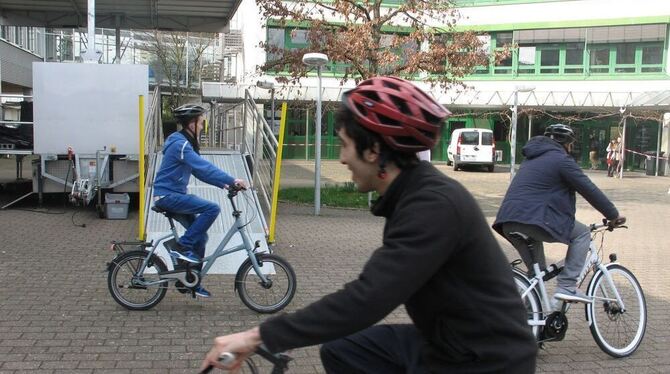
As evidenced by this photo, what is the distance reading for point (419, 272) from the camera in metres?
1.83

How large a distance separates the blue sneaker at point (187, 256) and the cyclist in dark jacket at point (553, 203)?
2.77 meters

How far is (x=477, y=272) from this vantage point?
1.90 metres

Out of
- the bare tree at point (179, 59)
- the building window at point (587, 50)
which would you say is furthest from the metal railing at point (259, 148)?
the bare tree at point (179, 59)

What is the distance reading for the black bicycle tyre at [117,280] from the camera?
6.01 m

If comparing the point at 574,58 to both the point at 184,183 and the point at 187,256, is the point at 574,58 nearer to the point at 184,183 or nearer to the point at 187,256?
the point at 184,183

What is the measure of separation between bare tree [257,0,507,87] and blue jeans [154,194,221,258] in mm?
9309

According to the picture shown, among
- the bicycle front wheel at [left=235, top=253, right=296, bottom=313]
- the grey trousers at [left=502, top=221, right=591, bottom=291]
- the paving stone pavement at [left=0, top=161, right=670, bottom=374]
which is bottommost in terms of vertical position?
the paving stone pavement at [left=0, top=161, right=670, bottom=374]

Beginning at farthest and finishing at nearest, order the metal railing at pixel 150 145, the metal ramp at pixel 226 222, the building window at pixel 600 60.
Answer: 1. the building window at pixel 600 60
2. the metal railing at pixel 150 145
3. the metal ramp at pixel 226 222

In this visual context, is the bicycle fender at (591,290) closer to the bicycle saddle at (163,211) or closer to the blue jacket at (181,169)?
the blue jacket at (181,169)

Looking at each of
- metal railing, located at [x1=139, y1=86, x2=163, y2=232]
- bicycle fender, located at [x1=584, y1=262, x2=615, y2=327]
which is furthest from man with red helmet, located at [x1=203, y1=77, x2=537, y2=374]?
metal railing, located at [x1=139, y1=86, x2=163, y2=232]

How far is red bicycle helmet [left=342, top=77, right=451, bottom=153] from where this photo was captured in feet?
6.41

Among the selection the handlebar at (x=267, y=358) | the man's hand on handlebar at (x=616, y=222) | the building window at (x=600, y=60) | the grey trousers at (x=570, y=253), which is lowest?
the grey trousers at (x=570, y=253)

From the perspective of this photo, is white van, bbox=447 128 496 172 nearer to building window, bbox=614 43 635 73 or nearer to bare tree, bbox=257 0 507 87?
building window, bbox=614 43 635 73

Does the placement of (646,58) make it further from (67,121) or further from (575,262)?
(575,262)
